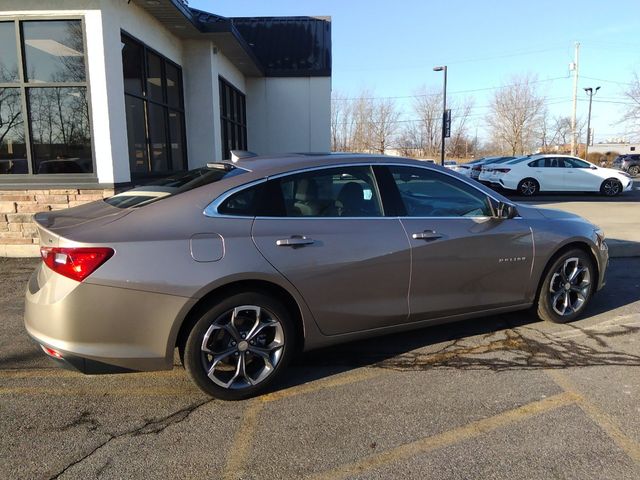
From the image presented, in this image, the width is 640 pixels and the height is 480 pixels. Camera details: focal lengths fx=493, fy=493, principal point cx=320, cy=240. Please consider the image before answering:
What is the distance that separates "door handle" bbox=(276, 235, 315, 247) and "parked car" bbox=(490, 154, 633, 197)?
16.0m

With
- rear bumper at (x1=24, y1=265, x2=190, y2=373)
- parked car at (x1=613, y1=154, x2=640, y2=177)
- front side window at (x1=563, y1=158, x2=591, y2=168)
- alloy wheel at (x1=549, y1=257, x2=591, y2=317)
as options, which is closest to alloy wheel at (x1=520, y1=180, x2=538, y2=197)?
front side window at (x1=563, y1=158, x2=591, y2=168)

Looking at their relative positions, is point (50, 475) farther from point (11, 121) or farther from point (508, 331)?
point (11, 121)

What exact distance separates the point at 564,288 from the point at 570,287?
0.08m

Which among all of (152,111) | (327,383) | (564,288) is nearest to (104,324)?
(327,383)

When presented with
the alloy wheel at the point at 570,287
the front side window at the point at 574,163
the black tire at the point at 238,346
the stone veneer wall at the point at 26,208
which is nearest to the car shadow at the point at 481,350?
the alloy wheel at the point at 570,287

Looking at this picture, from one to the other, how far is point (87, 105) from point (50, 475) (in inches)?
245

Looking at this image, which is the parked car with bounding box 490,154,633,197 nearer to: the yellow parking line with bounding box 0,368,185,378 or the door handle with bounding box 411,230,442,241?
the door handle with bounding box 411,230,442,241

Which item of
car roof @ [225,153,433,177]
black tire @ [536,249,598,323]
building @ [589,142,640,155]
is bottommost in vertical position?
black tire @ [536,249,598,323]

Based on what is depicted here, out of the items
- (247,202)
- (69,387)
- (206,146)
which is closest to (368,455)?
(247,202)

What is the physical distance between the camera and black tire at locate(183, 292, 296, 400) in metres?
3.08

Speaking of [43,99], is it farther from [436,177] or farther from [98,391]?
[436,177]

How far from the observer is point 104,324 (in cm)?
290

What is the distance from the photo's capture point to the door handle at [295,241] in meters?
3.24

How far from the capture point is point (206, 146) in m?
11.5
